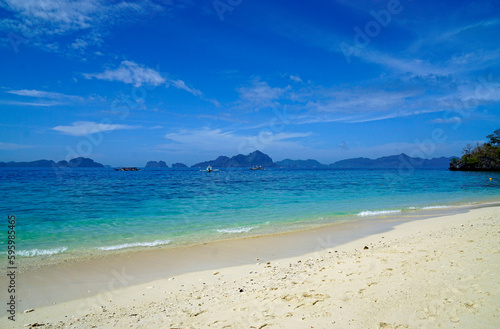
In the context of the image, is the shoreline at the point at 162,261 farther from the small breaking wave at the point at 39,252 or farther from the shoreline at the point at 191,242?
the small breaking wave at the point at 39,252

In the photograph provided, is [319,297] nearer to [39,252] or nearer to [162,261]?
[162,261]

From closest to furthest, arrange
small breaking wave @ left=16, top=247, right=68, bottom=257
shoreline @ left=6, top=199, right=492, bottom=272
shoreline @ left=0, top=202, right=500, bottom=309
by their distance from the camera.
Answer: shoreline @ left=0, top=202, right=500, bottom=309
shoreline @ left=6, top=199, right=492, bottom=272
small breaking wave @ left=16, top=247, right=68, bottom=257

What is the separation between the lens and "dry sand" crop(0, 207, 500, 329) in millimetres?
4055

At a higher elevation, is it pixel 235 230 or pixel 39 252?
pixel 39 252

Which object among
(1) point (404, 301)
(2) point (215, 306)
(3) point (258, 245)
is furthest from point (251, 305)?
(3) point (258, 245)

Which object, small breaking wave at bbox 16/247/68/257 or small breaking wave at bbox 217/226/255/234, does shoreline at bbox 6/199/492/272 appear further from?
→ small breaking wave at bbox 217/226/255/234

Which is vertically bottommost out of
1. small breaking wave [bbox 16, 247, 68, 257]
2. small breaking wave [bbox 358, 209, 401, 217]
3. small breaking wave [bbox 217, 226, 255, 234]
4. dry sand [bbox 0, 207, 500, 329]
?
small breaking wave [bbox 358, 209, 401, 217]

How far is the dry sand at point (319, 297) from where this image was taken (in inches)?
→ 160

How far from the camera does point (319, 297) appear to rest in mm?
4871

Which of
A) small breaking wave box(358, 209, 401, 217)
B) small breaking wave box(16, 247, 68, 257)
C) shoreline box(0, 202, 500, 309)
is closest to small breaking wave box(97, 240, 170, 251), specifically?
shoreline box(0, 202, 500, 309)

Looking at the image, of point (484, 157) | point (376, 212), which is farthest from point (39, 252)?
point (484, 157)

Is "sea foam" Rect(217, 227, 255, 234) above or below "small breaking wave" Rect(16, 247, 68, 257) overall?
below

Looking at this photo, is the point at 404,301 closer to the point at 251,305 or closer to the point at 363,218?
the point at 251,305

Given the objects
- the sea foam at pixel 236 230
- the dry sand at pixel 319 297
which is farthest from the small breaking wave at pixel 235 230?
the dry sand at pixel 319 297
